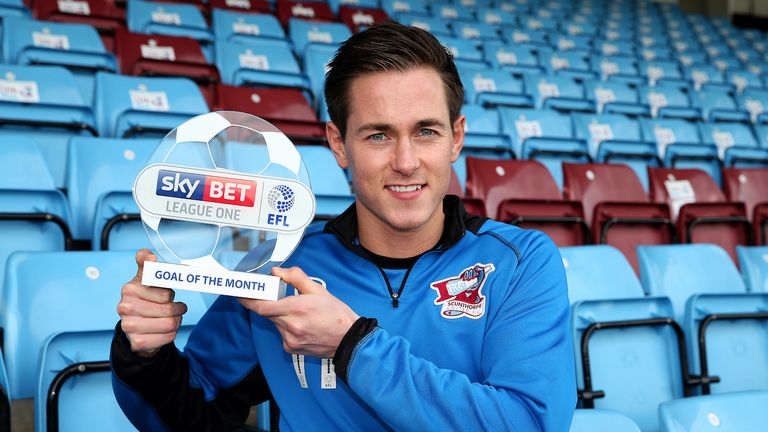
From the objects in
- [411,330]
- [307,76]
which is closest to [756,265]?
[411,330]

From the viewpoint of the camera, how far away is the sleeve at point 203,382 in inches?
36.8

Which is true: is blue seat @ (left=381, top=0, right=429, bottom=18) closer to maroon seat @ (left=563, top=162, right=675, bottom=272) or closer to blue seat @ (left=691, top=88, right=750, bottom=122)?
blue seat @ (left=691, top=88, right=750, bottom=122)

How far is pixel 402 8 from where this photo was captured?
569 centimetres

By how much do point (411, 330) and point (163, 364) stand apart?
0.35 m

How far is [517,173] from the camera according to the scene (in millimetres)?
2762

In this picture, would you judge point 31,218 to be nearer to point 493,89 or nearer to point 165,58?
point 165,58

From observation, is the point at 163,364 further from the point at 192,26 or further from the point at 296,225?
the point at 192,26

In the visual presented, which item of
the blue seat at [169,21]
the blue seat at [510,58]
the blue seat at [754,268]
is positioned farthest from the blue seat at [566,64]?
the blue seat at [754,268]

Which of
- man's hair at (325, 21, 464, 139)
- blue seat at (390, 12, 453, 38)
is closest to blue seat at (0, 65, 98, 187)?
man's hair at (325, 21, 464, 139)

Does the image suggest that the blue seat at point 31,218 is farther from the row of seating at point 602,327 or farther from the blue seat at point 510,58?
the blue seat at point 510,58

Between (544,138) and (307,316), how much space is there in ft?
9.25

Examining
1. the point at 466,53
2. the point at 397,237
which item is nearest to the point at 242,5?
the point at 466,53

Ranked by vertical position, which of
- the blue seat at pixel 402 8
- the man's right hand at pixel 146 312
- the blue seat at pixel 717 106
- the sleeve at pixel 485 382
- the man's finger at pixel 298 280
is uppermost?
the blue seat at pixel 402 8

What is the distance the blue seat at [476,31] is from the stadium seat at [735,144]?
2.05 meters
